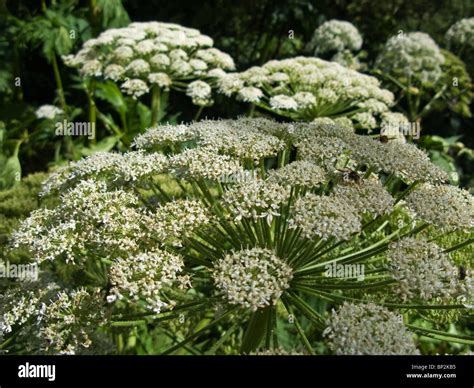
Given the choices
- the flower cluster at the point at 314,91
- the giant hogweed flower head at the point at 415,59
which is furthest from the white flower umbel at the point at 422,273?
the giant hogweed flower head at the point at 415,59

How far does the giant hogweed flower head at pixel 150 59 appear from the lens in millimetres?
5379

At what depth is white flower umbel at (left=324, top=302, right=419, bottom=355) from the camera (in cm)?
193

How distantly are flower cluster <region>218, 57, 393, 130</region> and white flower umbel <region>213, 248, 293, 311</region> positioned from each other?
9.80 feet

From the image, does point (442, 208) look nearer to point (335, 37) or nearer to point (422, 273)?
point (422, 273)

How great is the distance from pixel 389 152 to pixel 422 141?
327 cm

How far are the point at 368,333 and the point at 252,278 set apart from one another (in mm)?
477

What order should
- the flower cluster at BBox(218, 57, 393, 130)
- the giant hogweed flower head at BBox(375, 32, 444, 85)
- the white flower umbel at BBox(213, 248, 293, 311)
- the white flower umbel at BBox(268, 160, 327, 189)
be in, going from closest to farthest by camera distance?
1. the white flower umbel at BBox(213, 248, 293, 311)
2. the white flower umbel at BBox(268, 160, 327, 189)
3. the flower cluster at BBox(218, 57, 393, 130)
4. the giant hogweed flower head at BBox(375, 32, 444, 85)

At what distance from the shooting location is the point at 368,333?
1.97 metres

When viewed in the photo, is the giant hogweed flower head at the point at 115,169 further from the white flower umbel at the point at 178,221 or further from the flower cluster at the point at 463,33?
the flower cluster at the point at 463,33

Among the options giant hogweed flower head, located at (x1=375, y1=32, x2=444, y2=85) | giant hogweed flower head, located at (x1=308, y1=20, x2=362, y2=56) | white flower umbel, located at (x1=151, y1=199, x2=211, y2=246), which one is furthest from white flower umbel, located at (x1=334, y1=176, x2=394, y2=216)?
giant hogweed flower head, located at (x1=308, y1=20, x2=362, y2=56)

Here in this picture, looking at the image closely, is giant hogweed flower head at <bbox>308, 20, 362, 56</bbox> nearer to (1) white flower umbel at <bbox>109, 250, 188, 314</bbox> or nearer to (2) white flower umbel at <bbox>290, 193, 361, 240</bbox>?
(2) white flower umbel at <bbox>290, 193, 361, 240</bbox>

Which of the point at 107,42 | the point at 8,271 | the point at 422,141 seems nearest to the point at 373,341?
the point at 8,271

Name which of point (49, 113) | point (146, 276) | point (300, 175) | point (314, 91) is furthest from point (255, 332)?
point (49, 113)
